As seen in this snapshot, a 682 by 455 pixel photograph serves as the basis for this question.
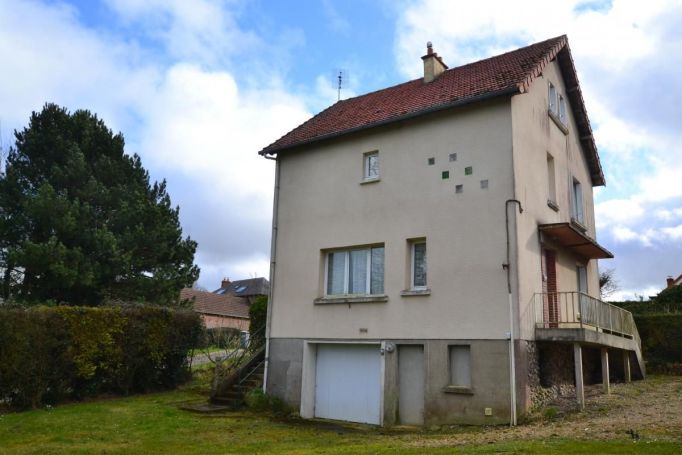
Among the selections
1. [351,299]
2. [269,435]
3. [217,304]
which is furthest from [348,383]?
[217,304]

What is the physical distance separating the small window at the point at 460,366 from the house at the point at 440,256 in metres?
0.05

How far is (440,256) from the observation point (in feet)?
45.6

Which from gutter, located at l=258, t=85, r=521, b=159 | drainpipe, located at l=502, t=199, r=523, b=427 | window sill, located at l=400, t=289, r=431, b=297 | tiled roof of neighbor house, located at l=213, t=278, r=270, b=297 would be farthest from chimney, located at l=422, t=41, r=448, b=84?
tiled roof of neighbor house, located at l=213, t=278, r=270, b=297

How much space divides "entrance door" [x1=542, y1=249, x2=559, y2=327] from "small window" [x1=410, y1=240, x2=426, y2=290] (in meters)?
2.88

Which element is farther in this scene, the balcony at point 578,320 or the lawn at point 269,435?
the balcony at point 578,320

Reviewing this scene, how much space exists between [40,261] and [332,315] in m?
12.2

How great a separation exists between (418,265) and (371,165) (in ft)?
10.6

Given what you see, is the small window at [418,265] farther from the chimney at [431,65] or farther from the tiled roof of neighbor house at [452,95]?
the chimney at [431,65]

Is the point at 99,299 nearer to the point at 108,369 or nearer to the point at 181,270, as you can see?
the point at 181,270

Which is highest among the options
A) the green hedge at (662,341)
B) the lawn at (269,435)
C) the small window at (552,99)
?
the small window at (552,99)

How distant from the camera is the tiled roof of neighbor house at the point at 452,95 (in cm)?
1435

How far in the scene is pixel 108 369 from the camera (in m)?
16.9

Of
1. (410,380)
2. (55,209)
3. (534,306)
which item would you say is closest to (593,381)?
(534,306)

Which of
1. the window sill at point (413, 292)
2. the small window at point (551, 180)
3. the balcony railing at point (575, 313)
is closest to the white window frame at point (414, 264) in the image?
the window sill at point (413, 292)
